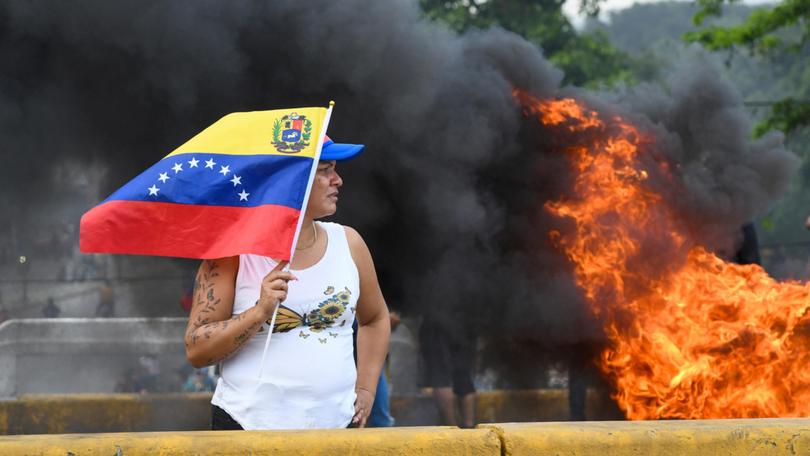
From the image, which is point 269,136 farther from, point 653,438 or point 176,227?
point 653,438

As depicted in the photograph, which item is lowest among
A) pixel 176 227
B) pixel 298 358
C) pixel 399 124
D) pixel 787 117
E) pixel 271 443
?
pixel 271 443

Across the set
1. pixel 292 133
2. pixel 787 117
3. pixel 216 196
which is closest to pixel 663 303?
pixel 292 133

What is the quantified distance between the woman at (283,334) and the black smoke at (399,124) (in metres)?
4.60

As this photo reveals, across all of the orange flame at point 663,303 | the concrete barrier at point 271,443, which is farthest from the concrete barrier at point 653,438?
the orange flame at point 663,303

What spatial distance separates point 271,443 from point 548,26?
20.4 meters

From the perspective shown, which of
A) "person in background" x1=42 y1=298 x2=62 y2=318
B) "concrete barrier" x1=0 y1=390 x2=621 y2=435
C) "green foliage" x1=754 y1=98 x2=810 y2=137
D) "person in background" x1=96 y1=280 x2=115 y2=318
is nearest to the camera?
"concrete barrier" x1=0 y1=390 x2=621 y2=435

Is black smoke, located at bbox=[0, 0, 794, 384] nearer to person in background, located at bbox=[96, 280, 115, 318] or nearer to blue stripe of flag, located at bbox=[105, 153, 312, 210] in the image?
blue stripe of flag, located at bbox=[105, 153, 312, 210]

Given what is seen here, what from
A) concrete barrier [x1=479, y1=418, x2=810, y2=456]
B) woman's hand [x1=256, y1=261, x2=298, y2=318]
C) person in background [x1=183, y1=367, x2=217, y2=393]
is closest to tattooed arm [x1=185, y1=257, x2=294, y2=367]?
woman's hand [x1=256, y1=261, x2=298, y2=318]

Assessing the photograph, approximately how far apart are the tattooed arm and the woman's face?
25 centimetres

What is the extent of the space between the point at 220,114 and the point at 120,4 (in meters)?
1.08

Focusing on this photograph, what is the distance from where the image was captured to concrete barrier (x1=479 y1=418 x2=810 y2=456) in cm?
326

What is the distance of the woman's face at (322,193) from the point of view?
145 inches

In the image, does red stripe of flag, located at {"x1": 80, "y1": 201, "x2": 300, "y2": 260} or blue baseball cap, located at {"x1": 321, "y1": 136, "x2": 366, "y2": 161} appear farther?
blue baseball cap, located at {"x1": 321, "y1": 136, "x2": 366, "y2": 161}

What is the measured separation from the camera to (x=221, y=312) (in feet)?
11.4
